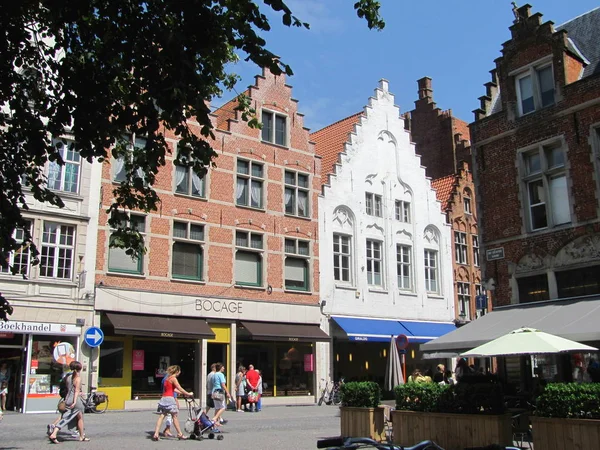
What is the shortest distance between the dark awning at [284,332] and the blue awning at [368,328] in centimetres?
117

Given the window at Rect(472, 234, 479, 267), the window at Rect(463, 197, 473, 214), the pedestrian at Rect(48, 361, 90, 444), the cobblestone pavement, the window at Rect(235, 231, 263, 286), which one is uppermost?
the window at Rect(463, 197, 473, 214)

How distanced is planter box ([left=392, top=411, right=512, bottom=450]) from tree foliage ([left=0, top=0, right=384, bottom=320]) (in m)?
5.90

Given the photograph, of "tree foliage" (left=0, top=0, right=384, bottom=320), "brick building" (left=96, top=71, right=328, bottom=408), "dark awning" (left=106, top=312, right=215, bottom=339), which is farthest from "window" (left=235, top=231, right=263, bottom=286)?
"tree foliage" (left=0, top=0, right=384, bottom=320)

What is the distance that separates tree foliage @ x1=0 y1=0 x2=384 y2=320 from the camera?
7.36 metres

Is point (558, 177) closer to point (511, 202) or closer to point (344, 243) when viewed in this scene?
point (511, 202)

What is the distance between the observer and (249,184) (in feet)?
91.0

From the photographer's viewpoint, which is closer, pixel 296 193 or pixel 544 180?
pixel 544 180

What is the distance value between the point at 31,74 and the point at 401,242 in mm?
23996

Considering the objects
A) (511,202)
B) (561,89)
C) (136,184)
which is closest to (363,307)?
(511,202)

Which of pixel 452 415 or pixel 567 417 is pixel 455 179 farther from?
pixel 567 417

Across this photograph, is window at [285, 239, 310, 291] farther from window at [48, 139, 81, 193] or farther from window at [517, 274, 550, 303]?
window at [517, 274, 550, 303]

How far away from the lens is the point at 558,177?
17.9 m

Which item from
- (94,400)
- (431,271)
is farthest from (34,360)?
(431,271)

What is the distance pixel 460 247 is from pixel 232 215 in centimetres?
1378
